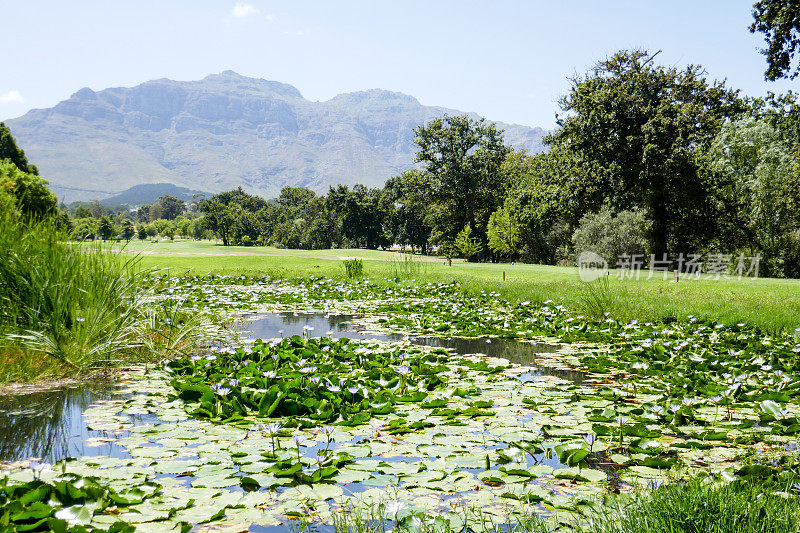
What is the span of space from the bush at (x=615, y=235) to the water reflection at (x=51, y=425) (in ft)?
105

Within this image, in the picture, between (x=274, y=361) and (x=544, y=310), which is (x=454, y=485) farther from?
(x=544, y=310)

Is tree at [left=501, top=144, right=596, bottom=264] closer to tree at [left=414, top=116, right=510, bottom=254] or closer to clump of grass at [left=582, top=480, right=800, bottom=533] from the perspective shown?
tree at [left=414, top=116, right=510, bottom=254]

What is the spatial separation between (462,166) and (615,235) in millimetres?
15313

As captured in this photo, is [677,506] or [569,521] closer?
[677,506]

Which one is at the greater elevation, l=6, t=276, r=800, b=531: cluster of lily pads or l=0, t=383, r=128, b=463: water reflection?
l=6, t=276, r=800, b=531: cluster of lily pads

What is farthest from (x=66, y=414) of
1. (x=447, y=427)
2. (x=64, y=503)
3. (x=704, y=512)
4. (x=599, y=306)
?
(x=599, y=306)

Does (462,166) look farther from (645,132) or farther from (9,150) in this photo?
(9,150)

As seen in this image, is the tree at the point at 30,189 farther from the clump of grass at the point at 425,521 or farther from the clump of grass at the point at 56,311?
the clump of grass at the point at 425,521

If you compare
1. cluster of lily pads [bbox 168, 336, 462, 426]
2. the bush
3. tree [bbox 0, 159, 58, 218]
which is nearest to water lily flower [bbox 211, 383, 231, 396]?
cluster of lily pads [bbox 168, 336, 462, 426]

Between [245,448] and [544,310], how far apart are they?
23.7 feet

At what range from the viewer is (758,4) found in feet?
47.4

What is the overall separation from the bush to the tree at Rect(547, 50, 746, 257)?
6.72 m

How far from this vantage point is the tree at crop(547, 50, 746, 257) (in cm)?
2217

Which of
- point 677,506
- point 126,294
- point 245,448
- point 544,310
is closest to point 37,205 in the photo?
point 126,294
